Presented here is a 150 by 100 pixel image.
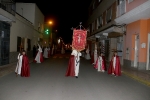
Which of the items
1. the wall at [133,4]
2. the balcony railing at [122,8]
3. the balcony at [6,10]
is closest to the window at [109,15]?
the balcony railing at [122,8]

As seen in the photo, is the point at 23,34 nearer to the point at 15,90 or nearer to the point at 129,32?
the point at 129,32

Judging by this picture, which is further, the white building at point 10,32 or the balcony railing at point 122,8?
the balcony railing at point 122,8

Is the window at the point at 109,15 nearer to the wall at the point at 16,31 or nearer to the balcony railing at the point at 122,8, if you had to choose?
the balcony railing at the point at 122,8

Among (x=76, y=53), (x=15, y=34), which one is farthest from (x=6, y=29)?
(x=76, y=53)

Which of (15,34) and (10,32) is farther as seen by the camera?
(15,34)

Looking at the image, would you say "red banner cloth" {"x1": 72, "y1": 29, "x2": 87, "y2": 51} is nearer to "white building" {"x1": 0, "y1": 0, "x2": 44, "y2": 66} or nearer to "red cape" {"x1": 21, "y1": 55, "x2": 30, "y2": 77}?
"red cape" {"x1": 21, "y1": 55, "x2": 30, "y2": 77}

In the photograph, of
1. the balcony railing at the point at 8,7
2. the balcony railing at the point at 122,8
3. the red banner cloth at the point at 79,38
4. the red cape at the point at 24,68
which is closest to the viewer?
the red cape at the point at 24,68

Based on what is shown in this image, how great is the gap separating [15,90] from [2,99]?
124 centimetres

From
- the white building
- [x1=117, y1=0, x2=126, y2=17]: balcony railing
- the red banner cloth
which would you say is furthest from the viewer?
[x1=117, y1=0, x2=126, y2=17]: balcony railing

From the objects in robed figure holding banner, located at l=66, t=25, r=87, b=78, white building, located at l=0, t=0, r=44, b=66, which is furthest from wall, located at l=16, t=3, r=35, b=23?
robed figure holding banner, located at l=66, t=25, r=87, b=78

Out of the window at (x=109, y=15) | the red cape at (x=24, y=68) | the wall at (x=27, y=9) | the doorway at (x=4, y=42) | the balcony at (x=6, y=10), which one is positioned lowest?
the red cape at (x=24, y=68)

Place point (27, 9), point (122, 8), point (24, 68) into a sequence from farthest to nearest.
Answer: point (27, 9) < point (122, 8) < point (24, 68)

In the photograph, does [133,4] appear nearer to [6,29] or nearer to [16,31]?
[6,29]

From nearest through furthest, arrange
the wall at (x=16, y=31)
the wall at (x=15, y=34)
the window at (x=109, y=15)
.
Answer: the wall at (x=15, y=34)
the wall at (x=16, y=31)
the window at (x=109, y=15)
